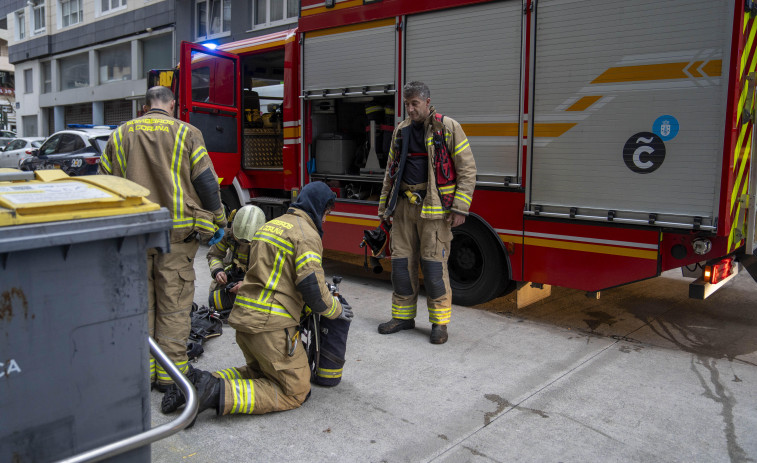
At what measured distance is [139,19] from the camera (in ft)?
69.5

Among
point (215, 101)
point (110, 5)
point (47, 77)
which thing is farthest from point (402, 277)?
point (47, 77)

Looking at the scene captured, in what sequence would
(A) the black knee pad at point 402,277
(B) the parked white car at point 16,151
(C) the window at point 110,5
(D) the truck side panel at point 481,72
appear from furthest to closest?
(C) the window at point 110,5 < (B) the parked white car at point 16,151 < (D) the truck side panel at point 481,72 < (A) the black knee pad at point 402,277

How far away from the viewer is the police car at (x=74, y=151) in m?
11.5

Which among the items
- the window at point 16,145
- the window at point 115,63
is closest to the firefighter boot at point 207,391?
the window at point 16,145

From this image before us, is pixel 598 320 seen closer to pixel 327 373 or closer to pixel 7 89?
pixel 327 373

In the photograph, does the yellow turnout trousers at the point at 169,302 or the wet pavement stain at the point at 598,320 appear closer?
the yellow turnout trousers at the point at 169,302

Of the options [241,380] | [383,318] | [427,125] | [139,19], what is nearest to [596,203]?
[427,125]

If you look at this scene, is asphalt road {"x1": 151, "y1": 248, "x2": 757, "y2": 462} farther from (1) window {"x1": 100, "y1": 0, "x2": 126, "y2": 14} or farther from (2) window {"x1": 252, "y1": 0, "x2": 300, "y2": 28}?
(1) window {"x1": 100, "y1": 0, "x2": 126, "y2": 14}

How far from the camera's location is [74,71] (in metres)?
26.8

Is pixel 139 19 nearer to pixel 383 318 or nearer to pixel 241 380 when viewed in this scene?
pixel 383 318

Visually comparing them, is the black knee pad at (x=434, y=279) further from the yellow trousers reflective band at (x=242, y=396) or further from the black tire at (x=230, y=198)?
the black tire at (x=230, y=198)

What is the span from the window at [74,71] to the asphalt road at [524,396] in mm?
24984

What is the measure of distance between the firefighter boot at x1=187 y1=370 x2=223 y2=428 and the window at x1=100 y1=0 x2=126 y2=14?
2268cm

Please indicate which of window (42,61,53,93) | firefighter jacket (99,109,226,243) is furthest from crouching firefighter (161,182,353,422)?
window (42,61,53,93)
